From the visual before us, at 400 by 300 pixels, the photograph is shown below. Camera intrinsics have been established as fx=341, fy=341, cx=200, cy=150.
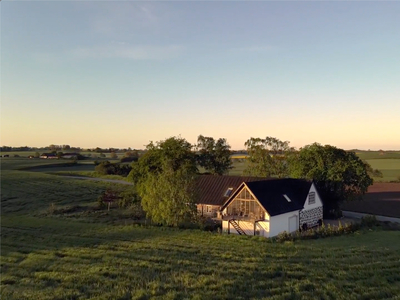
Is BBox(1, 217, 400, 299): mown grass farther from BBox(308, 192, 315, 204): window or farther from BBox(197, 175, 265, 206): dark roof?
BBox(197, 175, 265, 206): dark roof

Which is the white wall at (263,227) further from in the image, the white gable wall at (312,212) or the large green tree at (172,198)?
the large green tree at (172,198)

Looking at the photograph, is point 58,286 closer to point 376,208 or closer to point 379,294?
point 379,294

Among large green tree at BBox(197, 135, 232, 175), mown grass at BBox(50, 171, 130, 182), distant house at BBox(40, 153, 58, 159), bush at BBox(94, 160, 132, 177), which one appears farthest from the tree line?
distant house at BBox(40, 153, 58, 159)

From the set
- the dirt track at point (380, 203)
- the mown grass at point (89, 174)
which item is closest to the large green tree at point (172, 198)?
the dirt track at point (380, 203)

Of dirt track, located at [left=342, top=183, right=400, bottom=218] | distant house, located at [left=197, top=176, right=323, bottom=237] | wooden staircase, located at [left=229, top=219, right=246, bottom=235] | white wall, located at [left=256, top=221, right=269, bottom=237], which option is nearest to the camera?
white wall, located at [left=256, top=221, right=269, bottom=237]

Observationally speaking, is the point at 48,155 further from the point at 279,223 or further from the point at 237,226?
the point at 279,223

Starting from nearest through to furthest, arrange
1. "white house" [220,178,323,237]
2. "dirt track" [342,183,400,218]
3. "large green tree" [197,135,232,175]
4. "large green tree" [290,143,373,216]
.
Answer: "white house" [220,178,323,237]
"large green tree" [290,143,373,216]
"dirt track" [342,183,400,218]
"large green tree" [197,135,232,175]

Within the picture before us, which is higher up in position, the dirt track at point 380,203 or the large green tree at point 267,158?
the large green tree at point 267,158
